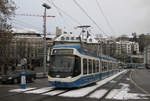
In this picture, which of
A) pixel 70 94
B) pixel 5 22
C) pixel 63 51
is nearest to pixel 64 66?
pixel 63 51

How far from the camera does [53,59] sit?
1439cm

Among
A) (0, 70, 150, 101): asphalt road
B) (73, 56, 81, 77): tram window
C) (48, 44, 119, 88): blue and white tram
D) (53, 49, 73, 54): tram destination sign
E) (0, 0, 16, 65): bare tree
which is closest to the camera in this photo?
(0, 70, 150, 101): asphalt road

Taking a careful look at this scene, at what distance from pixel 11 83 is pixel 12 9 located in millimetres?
7107

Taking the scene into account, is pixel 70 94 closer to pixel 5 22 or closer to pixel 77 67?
pixel 77 67

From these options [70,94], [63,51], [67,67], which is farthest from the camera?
[63,51]

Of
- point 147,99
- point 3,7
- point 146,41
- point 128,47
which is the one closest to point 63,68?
point 147,99

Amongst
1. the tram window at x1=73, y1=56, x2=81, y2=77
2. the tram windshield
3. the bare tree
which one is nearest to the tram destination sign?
the tram windshield

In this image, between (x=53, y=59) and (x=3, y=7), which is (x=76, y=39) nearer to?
(x=3, y=7)

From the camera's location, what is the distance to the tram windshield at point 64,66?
45.2ft

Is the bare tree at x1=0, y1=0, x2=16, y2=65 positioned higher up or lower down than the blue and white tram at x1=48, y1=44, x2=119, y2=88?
higher up

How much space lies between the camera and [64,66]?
1395cm

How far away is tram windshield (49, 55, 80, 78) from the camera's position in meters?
13.8

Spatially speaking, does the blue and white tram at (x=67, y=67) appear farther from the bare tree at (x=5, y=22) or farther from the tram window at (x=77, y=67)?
the bare tree at (x=5, y=22)

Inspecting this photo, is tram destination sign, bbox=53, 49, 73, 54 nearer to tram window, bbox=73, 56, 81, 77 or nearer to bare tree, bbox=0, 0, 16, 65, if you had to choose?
tram window, bbox=73, 56, 81, 77
